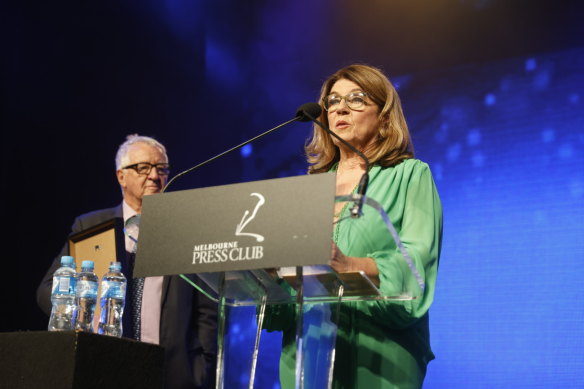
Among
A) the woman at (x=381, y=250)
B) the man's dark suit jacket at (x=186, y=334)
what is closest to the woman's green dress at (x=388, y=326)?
the woman at (x=381, y=250)

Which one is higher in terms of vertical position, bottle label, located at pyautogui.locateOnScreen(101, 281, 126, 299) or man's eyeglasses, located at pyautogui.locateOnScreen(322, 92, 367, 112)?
man's eyeglasses, located at pyautogui.locateOnScreen(322, 92, 367, 112)

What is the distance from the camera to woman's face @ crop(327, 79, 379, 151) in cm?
225

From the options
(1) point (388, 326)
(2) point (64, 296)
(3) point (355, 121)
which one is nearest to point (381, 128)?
(3) point (355, 121)

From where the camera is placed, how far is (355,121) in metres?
2.25

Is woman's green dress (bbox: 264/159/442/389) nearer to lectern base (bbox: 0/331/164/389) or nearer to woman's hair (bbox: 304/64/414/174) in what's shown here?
woman's hair (bbox: 304/64/414/174)

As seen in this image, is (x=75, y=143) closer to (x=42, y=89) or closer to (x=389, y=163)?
(x=42, y=89)

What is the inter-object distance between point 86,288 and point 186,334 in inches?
48.1

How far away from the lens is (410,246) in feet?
5.91

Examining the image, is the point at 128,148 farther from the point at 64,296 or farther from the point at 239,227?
the point at 239,227

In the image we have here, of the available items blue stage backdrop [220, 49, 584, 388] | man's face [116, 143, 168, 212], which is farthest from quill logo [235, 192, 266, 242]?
man's face [116, 143, 168, 212]

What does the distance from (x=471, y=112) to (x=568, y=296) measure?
3.17 feet

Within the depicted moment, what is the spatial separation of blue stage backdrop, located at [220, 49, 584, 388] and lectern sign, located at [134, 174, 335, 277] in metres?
1.49

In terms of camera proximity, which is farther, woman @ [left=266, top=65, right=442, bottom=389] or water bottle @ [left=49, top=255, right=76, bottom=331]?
water bottle @ [left=49, top=255, right=76, bottom=331]

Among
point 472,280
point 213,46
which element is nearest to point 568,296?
point 472,280
